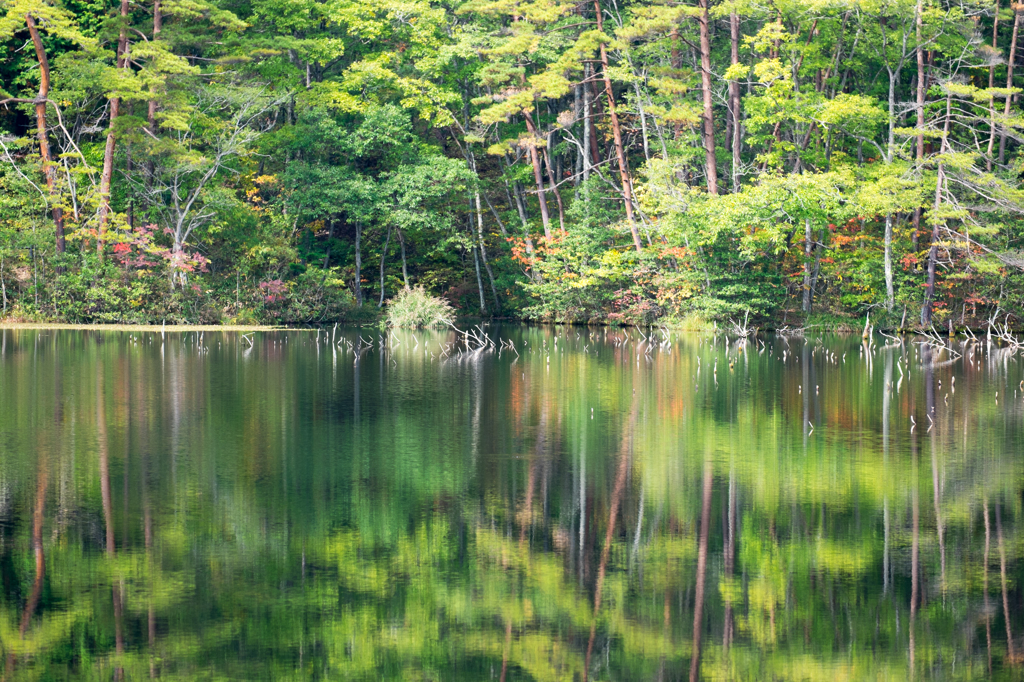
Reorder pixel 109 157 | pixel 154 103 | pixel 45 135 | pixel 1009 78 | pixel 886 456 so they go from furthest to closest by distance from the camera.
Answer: pixel 154 103
pixel 45 135
pixel 109 157
pixel 1009 78
pixel 886 456

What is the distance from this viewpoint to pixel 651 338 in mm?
37062

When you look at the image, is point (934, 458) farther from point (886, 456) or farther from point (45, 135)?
point (45, 135)

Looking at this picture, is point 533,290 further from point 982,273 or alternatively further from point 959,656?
point 959,656

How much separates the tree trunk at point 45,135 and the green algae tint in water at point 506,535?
2393cm

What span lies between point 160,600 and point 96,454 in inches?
237

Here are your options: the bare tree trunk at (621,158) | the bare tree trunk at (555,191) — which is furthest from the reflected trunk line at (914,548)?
the bare tree trunk at (555,191)

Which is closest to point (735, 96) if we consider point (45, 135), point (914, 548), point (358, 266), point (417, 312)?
point (417, 312)

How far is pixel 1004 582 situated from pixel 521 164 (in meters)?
45.4

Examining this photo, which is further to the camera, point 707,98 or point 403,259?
point 403,259

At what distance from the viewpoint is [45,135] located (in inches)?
1689

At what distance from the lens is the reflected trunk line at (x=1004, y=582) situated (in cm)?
683

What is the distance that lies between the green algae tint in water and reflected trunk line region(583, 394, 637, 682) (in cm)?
4

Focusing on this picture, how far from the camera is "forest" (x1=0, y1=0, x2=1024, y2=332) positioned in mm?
40688

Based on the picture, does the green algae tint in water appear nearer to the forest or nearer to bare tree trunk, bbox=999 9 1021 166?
the forest
